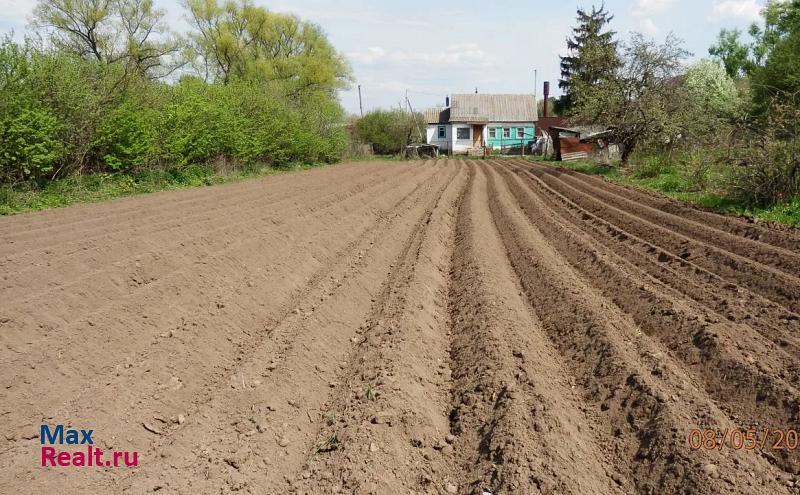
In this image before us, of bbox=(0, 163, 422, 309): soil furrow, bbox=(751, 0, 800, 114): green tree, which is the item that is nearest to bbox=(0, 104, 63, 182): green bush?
bbox=(0, 163, 422, 309): soil furrow

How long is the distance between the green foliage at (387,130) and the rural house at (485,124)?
4.63m

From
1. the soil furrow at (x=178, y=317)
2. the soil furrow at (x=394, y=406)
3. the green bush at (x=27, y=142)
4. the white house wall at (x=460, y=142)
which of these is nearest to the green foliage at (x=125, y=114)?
the green bush at (x=27, y=142)

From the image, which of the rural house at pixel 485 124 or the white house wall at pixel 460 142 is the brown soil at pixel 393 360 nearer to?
the white house wall at pixel 460 142

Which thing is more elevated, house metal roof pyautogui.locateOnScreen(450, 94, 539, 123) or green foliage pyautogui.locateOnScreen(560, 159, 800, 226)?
house metal roof pyautogui.locateOnScreen(450, 94, 539, 123)

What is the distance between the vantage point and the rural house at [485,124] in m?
54.4

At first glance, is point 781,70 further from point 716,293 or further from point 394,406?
point 394,406

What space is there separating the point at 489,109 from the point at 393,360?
53672 millimetres

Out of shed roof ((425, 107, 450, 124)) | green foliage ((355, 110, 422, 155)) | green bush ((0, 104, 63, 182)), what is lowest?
green bush ((0, 104, 63, 182))

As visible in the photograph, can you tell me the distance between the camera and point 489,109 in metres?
Result: 55.5

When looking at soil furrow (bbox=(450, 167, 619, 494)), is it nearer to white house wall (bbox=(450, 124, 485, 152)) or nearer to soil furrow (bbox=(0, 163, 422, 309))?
soil furrow (bbox=(0, 163, 422, 309))

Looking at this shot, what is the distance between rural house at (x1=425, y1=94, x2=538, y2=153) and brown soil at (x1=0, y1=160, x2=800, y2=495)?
151 ft

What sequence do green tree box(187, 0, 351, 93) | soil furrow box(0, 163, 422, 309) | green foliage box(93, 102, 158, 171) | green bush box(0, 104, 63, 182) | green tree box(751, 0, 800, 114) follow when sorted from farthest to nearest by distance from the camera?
green tree box(187, 0, 351, 93), green tree box(751, 0, 800, 114), green foliage box(93, 102, 158, 171), green bush box(0, 104, 63, 182), soil furrow box(0, 163, 422, 309)

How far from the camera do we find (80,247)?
7.61 meters
